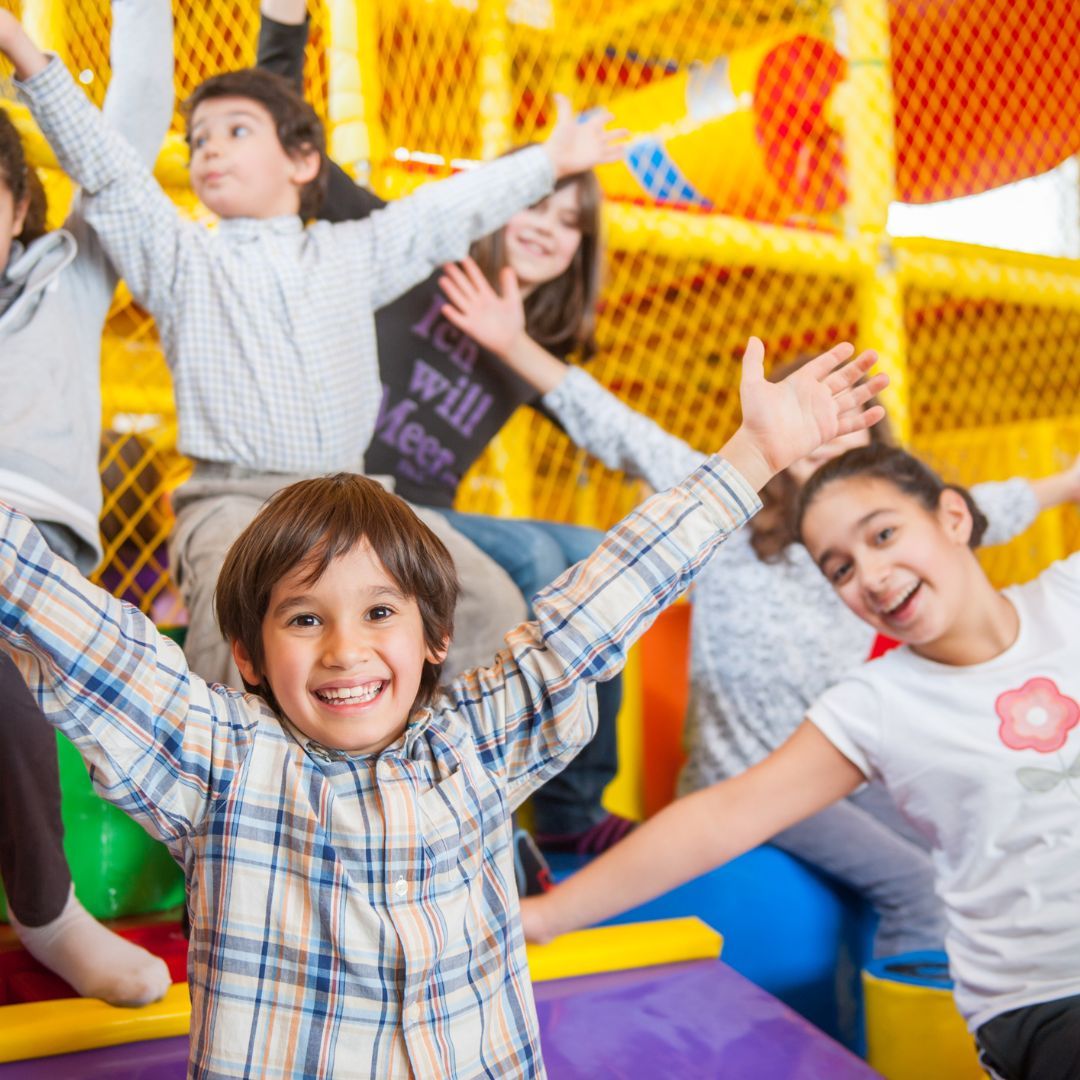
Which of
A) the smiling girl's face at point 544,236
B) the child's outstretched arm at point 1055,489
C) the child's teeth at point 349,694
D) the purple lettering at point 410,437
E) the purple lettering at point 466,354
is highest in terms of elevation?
the smiling girl's face at point 544,236

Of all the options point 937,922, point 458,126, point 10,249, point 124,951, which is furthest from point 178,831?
point 458,126

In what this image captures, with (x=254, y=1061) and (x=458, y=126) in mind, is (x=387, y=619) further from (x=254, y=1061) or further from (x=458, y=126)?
(x=458, y=126)

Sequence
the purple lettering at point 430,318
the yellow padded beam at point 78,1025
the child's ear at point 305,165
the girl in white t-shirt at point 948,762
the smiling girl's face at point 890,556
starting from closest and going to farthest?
the yellow padded beam at point 78,1025 < the girl in white t-shirt at point 948,762 < the smiling girl's face at point 890,556 < the child's ear at point 305,165 < the purple lettering at point 430,318

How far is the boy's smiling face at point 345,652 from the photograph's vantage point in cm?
68

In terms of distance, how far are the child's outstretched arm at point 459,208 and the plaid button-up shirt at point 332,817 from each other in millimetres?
724

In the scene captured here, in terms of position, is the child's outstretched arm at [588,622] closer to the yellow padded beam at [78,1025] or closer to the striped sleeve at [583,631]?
the striped sleeve at [583,631]

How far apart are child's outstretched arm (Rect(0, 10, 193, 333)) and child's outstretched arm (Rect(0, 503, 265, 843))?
0.59 m

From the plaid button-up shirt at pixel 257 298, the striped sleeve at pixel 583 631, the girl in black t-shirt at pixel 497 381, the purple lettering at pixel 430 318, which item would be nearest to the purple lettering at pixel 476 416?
the girl in black t-shirt at pixel 497 381

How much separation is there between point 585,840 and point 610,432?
1.63 feet

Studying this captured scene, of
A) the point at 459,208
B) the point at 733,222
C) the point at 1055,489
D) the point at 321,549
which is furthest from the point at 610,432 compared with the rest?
the point at 321,549

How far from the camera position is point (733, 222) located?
5.93ft

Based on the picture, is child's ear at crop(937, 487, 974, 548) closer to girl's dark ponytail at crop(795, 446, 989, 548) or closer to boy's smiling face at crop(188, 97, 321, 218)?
girl's dark ponytail at crop(795, 446, 989, 548)

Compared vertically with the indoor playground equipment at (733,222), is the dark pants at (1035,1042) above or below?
below

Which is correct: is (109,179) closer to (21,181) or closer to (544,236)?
(21,181)
